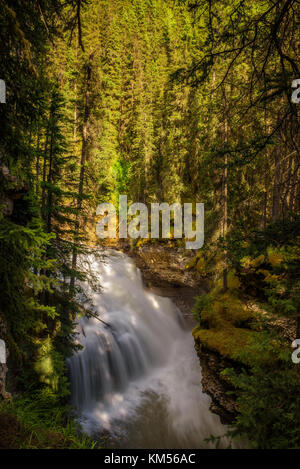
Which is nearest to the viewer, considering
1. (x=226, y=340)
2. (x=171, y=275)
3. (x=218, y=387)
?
(x=218, y=387)

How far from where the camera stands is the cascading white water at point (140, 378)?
8.98 m

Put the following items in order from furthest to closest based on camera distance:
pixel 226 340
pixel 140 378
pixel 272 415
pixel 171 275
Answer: pixel 171 275 < pixel 140 378 < pixel 226 340 < pixel 272 415

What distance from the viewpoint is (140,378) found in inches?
460

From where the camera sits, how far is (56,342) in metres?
7.89

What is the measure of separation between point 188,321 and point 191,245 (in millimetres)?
6559

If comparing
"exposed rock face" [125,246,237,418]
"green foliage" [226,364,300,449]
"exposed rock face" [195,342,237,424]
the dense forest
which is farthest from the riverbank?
"green foliage" [226,364,300,449]

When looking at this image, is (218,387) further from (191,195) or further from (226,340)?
(191,195)

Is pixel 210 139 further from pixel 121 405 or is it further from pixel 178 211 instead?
pixel 121 405

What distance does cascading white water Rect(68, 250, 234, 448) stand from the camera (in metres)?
8.98

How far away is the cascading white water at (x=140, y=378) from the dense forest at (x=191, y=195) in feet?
5.50

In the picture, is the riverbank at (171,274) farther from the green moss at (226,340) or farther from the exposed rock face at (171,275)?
the green moss at (226,340)

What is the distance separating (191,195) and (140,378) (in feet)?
54.0

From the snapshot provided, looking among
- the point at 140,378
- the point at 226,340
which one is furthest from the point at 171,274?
the point at 226,340
